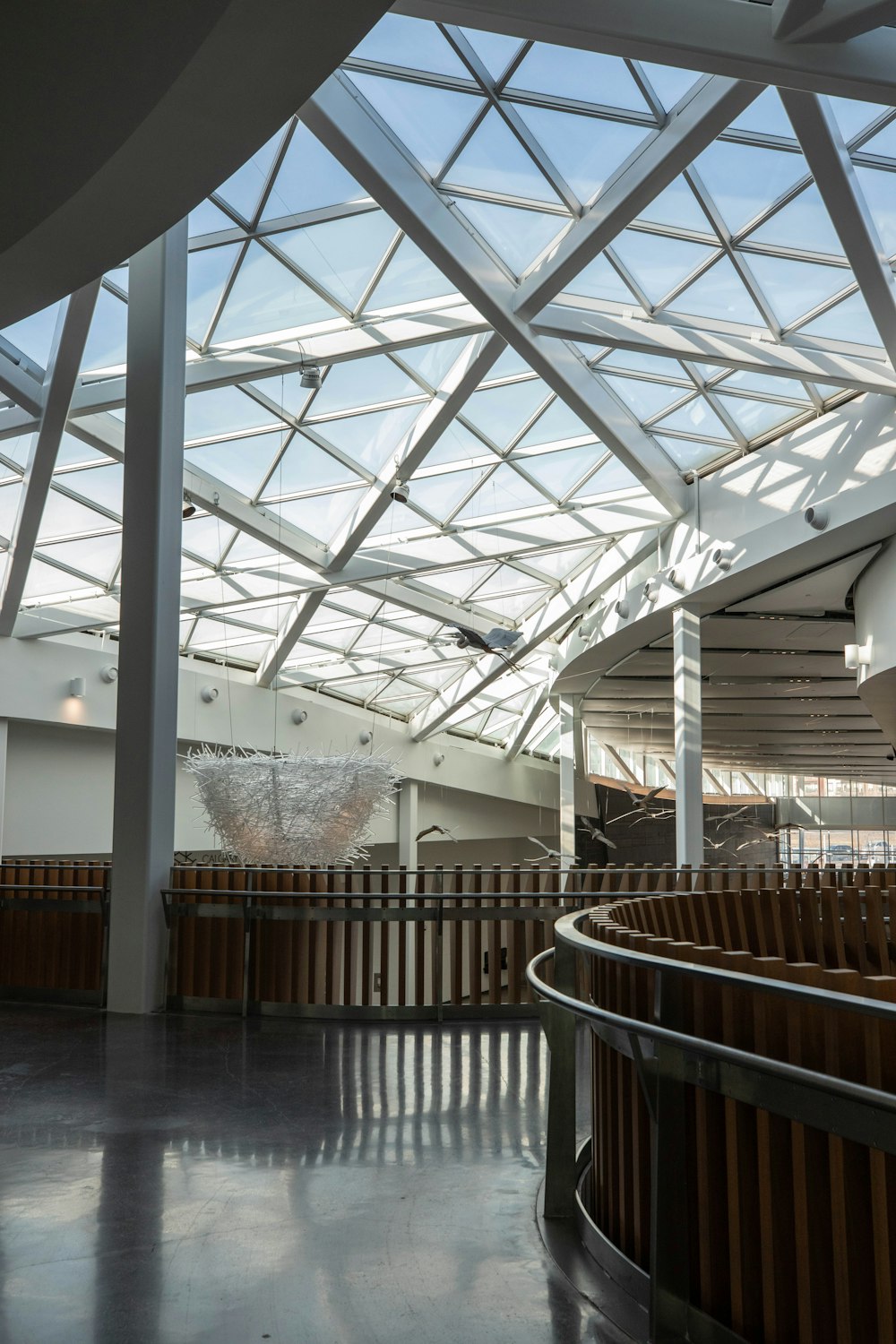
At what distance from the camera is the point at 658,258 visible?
39.2ft

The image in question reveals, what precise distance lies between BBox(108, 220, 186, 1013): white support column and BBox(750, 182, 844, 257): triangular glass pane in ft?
19.5

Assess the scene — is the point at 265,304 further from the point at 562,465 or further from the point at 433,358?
the point at 562,465

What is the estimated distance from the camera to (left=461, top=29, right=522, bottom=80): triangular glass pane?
9.35 metres

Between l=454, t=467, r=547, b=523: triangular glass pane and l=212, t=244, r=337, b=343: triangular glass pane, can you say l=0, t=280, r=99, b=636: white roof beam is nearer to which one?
l=212, t=244, r=337, b=343: triangular glass pane

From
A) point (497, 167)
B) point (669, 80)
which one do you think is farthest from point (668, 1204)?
point (497, 167)

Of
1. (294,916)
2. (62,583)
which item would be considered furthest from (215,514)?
(294,916)

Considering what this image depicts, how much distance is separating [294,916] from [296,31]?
6.87 meters

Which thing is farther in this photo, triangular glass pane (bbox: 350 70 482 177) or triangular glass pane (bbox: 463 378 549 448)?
triangular glass pane (bbox: 463 378 549 448)

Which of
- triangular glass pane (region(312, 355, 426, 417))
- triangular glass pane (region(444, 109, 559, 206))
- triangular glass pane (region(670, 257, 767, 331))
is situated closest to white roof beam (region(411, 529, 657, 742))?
triangular glass pane (region(312, 355, 426, 417))

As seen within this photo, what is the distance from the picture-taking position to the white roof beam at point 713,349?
12.2 metres

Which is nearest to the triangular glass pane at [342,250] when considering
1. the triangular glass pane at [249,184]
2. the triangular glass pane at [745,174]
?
the triangular glass pane at [249,184]

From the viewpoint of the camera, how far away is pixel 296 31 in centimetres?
518

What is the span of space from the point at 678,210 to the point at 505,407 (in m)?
5.25

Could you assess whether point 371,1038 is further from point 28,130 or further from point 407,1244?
point 28,130
